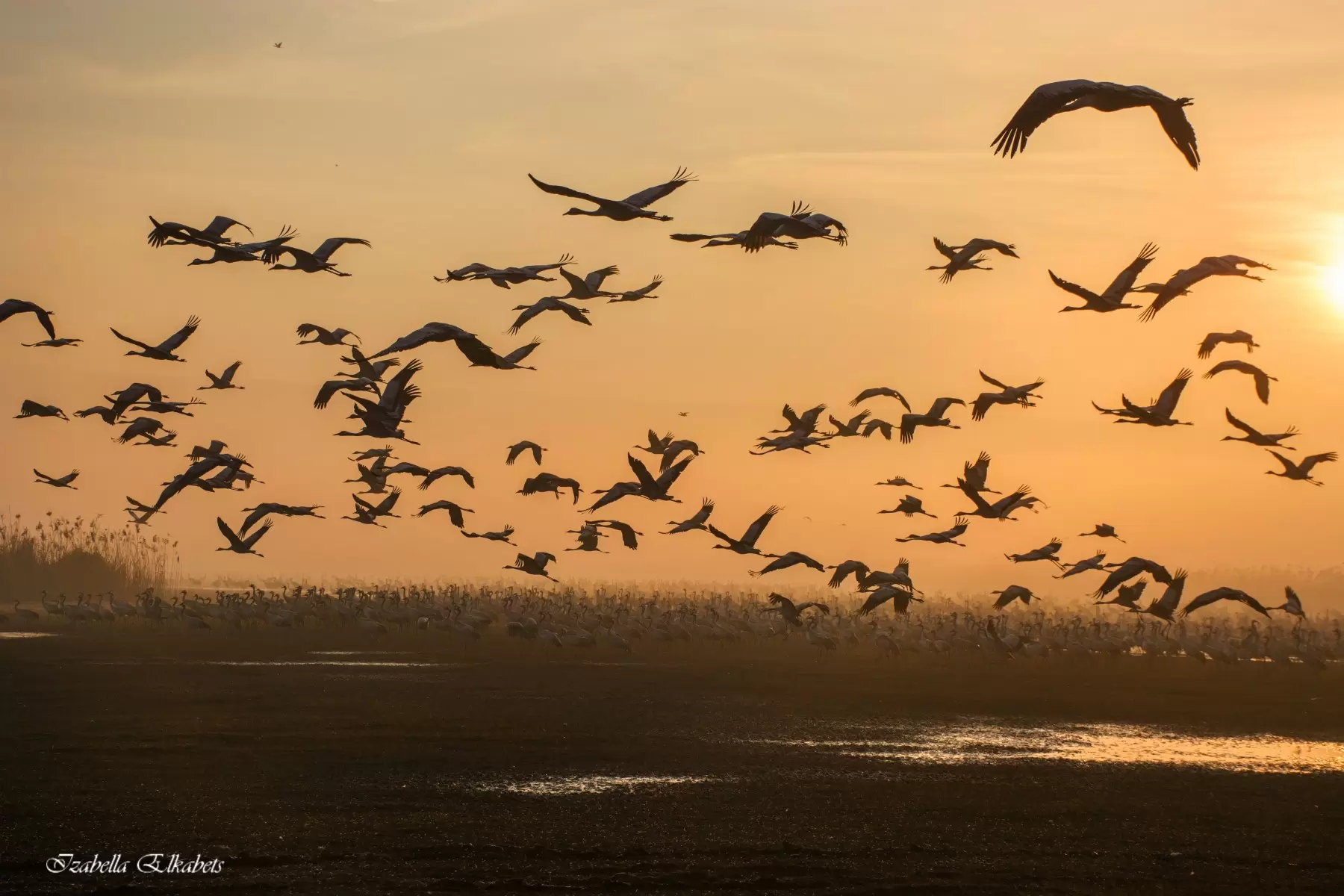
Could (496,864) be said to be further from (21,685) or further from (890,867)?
(21,685)

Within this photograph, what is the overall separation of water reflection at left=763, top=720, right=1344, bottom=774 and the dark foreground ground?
665 millimetres

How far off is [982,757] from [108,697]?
20.2m

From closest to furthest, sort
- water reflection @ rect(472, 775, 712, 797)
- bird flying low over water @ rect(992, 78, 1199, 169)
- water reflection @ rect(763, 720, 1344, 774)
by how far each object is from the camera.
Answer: bird flying low over water @ rect(992, 78, 1199, 169)
water reflection @ rect(472, 775, 712, 797)
water reflection @ rect(763, 720, 1344, 774)

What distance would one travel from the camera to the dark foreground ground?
20.6 meters

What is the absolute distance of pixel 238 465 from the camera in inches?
1296

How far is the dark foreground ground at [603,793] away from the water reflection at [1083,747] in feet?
2.18

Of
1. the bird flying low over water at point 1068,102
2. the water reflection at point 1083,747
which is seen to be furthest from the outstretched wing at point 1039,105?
the water reflection at point 1083,747

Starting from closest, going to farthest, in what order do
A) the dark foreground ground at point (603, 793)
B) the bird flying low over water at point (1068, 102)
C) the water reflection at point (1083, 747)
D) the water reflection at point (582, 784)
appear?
the bird flying low over water at point (1068, 102), the dark foreground ground at point (603, 793), the water reflection at point (582, 784), the water reflection at point (1083, 747)

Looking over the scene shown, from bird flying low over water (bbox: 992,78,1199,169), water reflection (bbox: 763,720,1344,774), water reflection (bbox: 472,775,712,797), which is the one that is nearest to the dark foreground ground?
water reflection (bbox: 472,775,712,797)

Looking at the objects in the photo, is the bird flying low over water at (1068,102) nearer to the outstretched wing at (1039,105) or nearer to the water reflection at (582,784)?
the outstretched wing at (1039,105)
